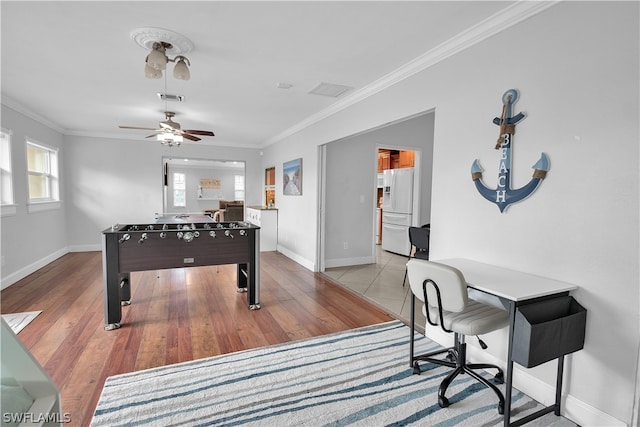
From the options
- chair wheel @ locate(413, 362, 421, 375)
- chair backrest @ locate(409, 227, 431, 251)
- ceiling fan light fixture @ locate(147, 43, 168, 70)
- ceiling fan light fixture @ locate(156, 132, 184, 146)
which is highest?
ceiling fan light fixture @ locate(147, 43, 168, 70)

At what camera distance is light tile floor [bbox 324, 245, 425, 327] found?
142 inches

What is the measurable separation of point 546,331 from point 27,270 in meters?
6.03

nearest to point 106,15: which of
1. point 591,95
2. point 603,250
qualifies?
point 591,95

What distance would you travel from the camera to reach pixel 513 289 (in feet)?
5.81

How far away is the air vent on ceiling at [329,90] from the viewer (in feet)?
11.8

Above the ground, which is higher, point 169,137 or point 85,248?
point 169,137

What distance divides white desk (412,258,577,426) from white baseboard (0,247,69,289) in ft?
17.1

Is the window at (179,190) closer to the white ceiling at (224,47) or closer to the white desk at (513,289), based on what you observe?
the white ceiling at (224,47)

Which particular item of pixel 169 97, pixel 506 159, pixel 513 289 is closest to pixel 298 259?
pixel 169 97

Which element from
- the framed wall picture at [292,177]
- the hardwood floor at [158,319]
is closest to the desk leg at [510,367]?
the hardwood floor at [158,319]

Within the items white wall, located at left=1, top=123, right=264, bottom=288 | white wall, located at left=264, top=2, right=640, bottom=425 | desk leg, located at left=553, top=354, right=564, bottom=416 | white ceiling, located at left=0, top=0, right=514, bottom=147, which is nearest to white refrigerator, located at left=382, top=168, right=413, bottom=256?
white ceiling, located at left=0, top=0, right=514, bottom=147

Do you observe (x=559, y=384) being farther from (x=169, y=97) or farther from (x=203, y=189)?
(x=203, y=189)

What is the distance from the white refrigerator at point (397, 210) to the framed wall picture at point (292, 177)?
81.4 inches

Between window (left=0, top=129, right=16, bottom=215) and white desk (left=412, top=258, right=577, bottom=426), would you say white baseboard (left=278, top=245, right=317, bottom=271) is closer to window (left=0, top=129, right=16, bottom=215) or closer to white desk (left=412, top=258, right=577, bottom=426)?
white desk (left=412, top=258, right=577, bottom=426)
